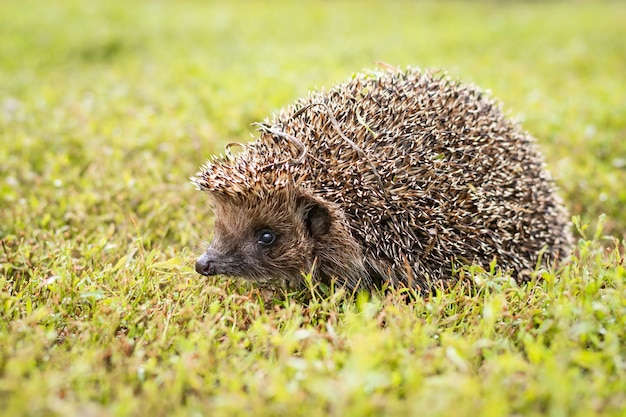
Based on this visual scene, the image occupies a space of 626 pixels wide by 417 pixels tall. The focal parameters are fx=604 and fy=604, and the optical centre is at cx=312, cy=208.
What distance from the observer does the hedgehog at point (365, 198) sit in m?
3.32

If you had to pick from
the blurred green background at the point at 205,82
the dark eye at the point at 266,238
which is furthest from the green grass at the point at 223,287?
the dark eye at the point at 266,238

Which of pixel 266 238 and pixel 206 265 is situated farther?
pixel 266 238

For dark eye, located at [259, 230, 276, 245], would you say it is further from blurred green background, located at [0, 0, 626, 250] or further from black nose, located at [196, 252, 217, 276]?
blurred green background, located at [0, 0, 626, 250]

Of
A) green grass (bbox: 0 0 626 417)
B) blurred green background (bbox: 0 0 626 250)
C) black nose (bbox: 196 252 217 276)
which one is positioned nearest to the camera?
green grass (bbox: 0 0 626 417)

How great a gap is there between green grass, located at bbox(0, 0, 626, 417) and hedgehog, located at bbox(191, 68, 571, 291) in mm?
196

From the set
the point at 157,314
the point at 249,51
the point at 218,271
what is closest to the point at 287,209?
the point at 218,271

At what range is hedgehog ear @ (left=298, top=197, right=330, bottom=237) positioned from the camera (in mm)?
3340

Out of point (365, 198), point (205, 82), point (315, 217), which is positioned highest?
point (205, 82)

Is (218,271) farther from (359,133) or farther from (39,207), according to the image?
(39,207)

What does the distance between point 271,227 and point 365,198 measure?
0.56 meters

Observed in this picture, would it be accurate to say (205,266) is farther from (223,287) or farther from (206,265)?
(223,287)

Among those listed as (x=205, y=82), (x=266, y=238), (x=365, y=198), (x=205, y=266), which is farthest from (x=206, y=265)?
(x=205, y=82)

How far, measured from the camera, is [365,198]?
3.33 meters

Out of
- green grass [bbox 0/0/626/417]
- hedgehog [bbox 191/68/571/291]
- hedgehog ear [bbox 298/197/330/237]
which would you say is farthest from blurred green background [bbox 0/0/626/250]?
hedgehog ear [bbox 298/197/330/237]
